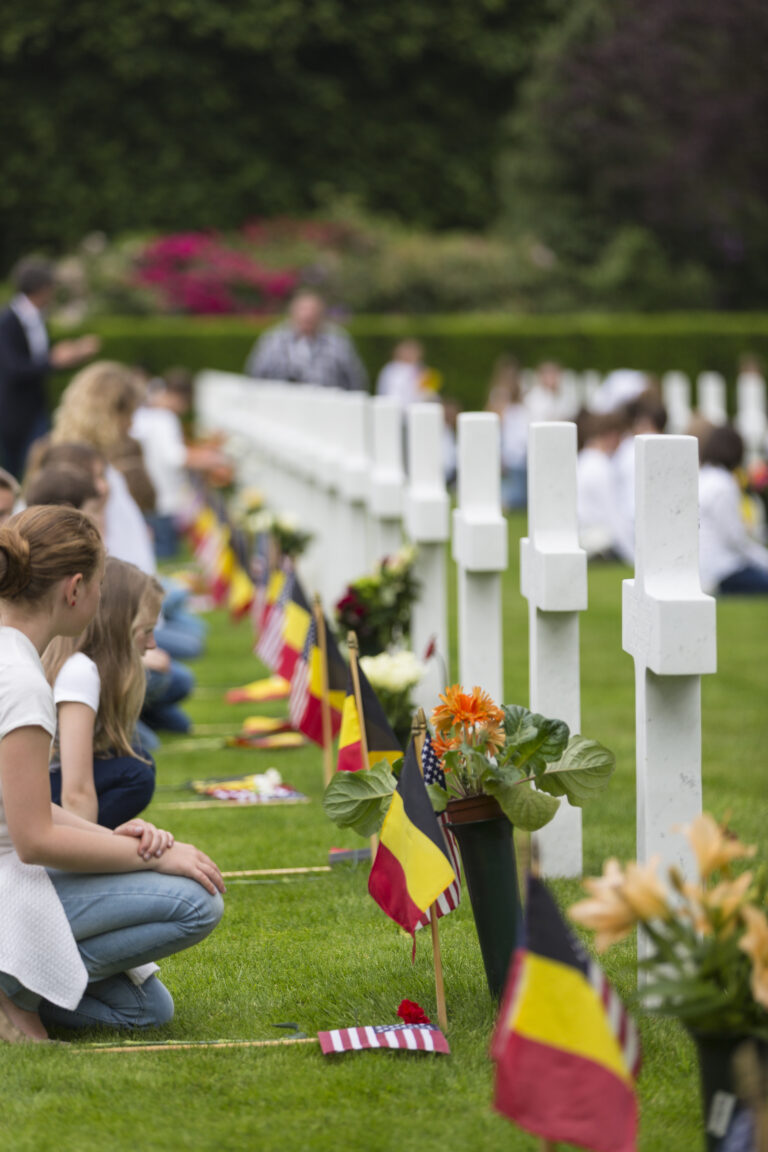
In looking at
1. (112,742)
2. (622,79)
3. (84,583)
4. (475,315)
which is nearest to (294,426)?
(112,742)

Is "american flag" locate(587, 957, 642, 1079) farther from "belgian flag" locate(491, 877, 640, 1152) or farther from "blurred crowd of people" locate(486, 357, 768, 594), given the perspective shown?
"blurred crowd of people" locate(486, 357, 768, 594)

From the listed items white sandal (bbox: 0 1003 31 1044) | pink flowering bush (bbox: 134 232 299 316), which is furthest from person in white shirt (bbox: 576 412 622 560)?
pink flowering bush (bbox: 134 232 299 316)

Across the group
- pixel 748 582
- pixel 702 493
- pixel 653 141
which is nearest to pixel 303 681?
pixel 702 493

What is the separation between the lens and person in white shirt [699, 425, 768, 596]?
1021cm

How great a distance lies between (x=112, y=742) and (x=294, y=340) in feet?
32.1

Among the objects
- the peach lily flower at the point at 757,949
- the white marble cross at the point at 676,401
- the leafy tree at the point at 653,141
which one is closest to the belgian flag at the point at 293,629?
the peach lily flower at the point at 757,949

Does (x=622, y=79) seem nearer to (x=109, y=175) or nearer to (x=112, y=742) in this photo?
(x=109, y=175)

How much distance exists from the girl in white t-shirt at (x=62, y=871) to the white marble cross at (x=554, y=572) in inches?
40.9

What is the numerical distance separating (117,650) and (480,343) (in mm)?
20173

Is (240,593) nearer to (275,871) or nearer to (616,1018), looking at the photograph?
(275,871)

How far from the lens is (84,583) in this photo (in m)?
3.29

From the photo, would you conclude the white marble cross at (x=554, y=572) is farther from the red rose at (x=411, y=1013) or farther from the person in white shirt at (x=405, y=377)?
the person in white shirt at (x=405, y=377)

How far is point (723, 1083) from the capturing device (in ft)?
7.92

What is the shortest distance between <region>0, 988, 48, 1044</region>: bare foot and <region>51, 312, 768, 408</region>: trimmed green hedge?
19.7 meters
